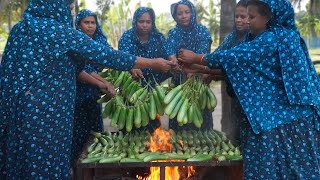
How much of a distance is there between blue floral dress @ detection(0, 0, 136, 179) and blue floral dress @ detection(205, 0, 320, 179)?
102cm

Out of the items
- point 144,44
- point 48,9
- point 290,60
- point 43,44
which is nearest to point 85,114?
point 144,44

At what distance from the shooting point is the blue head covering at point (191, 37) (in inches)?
225

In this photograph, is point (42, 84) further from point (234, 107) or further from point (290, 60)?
point (290, 60)

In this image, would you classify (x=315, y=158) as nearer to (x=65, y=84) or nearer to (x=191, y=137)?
(x=191, y=137)

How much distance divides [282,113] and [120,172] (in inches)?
71.3

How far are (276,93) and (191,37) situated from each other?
9.42ft

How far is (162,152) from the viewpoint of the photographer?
367 centimetres

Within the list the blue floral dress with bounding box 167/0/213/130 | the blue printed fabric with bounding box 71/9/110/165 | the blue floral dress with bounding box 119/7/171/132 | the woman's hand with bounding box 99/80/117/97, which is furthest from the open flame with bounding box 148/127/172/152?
the blue floral dress with bounding box 167/0/213/130

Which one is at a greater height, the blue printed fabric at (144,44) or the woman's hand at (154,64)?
the blue printed fabric at (144,44)

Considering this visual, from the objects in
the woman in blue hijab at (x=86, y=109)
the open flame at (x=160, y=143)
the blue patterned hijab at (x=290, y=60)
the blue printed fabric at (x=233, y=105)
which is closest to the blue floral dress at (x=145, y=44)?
the woman in blue hijab at (x=86, y=109)

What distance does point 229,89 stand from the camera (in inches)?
132

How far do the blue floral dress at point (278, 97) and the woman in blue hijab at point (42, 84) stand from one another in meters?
1.01

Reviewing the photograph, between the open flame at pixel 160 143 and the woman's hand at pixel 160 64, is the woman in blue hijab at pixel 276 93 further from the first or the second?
the open flame at pixel 160 143

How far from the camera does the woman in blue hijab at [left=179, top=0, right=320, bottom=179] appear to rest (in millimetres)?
2957
